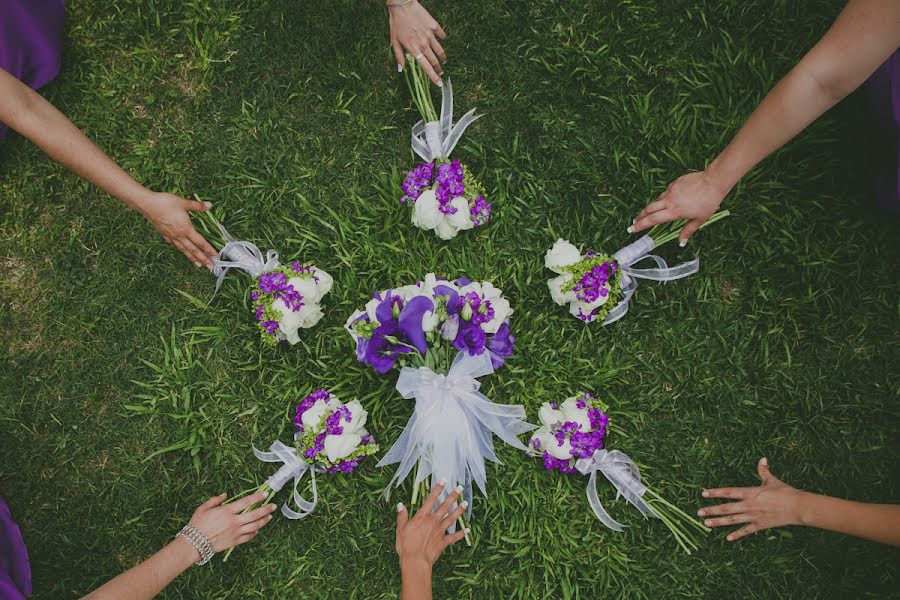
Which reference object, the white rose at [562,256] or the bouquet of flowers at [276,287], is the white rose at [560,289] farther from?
the bouquet of flowers at [276,287]

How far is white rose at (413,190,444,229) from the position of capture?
8.25 feet

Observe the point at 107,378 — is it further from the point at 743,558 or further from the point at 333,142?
the point at 743,558

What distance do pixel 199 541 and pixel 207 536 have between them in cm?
4

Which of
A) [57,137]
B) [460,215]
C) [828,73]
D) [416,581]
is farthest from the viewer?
[460,215]

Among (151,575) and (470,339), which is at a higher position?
(470,339)

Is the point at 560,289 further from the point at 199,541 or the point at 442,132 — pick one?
the point at 199,541

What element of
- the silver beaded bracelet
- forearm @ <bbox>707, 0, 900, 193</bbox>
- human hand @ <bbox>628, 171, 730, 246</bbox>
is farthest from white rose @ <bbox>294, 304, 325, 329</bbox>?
forearm @ <bbox>707, 0, 900, 193</bbox>

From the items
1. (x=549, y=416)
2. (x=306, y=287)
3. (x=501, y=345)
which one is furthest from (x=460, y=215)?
(x=549, y=416)

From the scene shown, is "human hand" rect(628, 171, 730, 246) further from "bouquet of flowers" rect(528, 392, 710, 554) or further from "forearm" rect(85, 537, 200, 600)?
"forearm" rect(85, 537, 200, 600)

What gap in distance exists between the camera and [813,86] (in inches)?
74.2

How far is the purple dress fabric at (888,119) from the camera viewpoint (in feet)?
7.33

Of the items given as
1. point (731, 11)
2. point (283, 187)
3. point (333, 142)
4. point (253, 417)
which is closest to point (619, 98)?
point (731, 11)

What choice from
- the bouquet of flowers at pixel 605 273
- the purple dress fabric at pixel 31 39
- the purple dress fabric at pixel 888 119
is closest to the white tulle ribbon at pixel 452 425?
the bouquet of flowers at pixel 605 273

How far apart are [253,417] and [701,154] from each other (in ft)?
8.00
